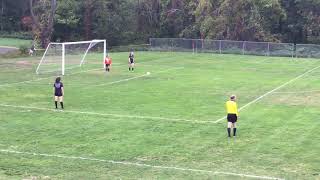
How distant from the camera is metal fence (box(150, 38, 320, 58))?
6247 cm

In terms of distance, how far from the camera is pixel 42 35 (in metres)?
65.9

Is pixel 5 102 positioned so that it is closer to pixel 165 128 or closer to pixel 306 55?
pixel 165 128

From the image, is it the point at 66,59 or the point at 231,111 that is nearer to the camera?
the point at 231,111

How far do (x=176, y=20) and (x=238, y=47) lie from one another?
14105mm

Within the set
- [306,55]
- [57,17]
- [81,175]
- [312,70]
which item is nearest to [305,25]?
→ [306,55]

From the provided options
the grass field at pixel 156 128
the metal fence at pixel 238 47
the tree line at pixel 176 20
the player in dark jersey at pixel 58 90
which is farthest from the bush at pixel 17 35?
the player in dark jersey at pixel 58 90

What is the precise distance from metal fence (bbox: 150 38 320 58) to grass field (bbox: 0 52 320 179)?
25184mm

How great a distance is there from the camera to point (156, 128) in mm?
20469

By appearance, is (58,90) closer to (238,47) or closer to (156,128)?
(156,128)

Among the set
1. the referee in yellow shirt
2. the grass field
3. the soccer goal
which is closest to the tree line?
the soccer goal

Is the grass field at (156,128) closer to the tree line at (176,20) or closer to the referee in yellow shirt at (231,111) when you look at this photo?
the referee in yellow shirt at (231,111)

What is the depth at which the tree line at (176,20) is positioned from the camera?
68938mm

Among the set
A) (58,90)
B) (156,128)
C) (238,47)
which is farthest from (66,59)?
(156,128)

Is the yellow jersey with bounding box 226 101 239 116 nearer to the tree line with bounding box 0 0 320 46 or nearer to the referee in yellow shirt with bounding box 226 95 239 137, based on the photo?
the referee in yellow shirt with bounding box 226 95 239 137
